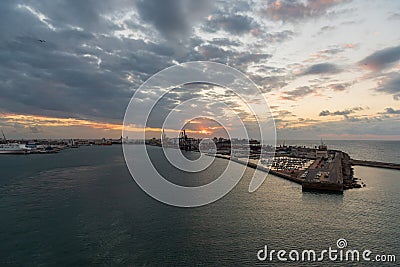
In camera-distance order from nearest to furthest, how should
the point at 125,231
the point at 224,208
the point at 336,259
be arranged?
the point at 336,259, the point at 125,231, the point at 224,208

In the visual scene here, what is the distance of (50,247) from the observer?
10664 mm

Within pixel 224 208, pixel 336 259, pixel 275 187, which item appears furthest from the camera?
pixel 275 187

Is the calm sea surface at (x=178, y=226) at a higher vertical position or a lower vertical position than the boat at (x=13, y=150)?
lower

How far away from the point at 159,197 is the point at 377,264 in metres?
13.4

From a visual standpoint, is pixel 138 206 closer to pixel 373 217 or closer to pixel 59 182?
pixel 59 182

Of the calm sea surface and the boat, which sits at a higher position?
the boat

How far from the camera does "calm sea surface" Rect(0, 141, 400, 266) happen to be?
1002 centimetres

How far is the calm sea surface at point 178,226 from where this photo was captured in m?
10.0

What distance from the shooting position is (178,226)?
43.0ft

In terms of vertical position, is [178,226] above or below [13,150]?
below

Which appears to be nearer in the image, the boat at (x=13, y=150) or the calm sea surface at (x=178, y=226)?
the calm sea surface at (x=178, y=226)

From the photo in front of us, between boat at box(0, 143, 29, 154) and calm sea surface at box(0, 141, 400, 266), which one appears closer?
calm sea surface at box(0, 141, 400, 266)

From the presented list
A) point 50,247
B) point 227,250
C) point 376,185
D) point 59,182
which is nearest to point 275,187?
point 376,185

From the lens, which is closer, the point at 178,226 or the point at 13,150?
the point at 178,226
